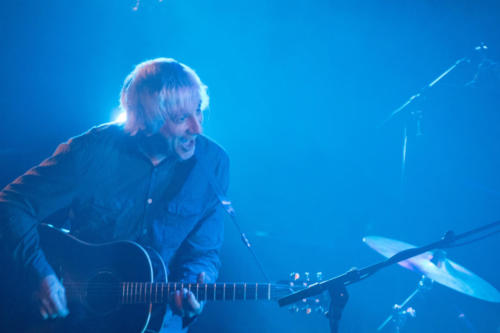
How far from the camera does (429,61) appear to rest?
13.3ft

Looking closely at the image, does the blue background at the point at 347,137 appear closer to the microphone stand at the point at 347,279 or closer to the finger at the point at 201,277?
the finger at the point at 201,277

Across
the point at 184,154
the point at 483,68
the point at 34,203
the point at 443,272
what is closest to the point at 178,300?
the point at 184,154

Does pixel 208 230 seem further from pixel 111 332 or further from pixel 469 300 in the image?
pixel 469 300

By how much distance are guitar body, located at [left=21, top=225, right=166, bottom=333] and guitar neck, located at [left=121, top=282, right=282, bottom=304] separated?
35 mm

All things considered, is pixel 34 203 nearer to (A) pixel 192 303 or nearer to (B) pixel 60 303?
(B) pixel 60 303

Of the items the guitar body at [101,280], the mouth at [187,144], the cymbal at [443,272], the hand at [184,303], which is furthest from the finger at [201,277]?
the cymbal at [443,272]

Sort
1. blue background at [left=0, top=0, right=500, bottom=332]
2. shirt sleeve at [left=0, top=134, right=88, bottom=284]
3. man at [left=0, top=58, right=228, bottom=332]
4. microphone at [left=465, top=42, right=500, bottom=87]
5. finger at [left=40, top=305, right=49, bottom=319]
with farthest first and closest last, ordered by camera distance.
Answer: blue background at [left=0, top=0, right=500, bottom=332] → microphone at [left=465, top=42, right=500, bottom=87] → man at [left=0, top=58, right=228, bottom=332] → shirt sleeve at [left=0, top=134, right=88, bottom=284] → finger at [left=40, top=305, right=49, bottom=319]

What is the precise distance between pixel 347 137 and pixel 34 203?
→ 3.80m

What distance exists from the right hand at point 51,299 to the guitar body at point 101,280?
0.05 m

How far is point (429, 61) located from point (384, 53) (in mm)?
616

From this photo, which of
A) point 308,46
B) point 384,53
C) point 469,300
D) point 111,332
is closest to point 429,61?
point 384,53

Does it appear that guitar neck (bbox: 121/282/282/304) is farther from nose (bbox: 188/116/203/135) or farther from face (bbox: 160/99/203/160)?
nose (bbox: 188/116/203/135)

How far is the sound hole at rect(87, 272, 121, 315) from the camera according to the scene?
184 cm

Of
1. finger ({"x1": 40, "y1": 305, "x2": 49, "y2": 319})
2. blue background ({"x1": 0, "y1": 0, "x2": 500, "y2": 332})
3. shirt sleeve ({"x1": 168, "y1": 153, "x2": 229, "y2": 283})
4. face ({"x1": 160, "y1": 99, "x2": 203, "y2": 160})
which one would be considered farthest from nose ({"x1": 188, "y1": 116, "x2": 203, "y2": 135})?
blue background ({"x1": 0, "y1": 0, "x2": 500, "y2": 332})
